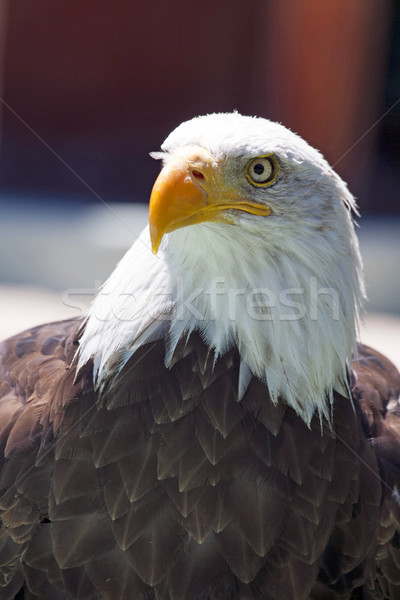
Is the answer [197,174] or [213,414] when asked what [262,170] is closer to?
[197,174]

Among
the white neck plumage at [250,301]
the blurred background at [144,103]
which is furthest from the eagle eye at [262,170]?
the blurred background at [144,103]

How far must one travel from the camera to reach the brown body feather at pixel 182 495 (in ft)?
7.30

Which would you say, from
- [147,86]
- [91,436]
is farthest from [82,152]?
[91,436]

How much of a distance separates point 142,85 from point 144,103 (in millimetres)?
154

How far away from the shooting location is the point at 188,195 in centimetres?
217

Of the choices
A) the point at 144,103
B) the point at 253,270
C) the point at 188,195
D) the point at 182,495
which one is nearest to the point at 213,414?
the point at 182,495

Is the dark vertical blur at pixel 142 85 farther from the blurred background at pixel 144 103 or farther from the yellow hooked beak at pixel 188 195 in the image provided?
the yellow hooked beak at pixel 188 195

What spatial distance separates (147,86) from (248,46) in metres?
0.94

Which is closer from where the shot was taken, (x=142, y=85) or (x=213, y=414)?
(x=213, y=414)

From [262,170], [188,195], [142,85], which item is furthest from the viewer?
[142,85]

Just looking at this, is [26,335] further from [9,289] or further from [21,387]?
[9,289]

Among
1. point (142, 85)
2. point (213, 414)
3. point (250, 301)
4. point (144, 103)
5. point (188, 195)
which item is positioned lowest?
point (213, 414)

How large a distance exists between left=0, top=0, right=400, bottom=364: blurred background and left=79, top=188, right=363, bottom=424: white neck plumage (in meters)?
3.90

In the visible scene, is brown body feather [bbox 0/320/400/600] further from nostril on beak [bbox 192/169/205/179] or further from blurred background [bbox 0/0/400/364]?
blurred background [bbox 0/0/400/364]
